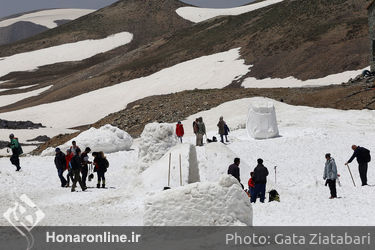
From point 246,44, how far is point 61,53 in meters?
→ 60.4

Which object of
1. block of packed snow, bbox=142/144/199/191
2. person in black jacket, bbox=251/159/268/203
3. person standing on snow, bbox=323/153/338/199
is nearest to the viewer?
person in black jacket, bbox=251/159/268/203

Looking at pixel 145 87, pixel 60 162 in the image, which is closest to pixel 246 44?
pixel 145 87

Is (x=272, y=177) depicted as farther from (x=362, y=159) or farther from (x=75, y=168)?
(x=75, y=168)

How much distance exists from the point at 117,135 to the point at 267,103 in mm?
8571

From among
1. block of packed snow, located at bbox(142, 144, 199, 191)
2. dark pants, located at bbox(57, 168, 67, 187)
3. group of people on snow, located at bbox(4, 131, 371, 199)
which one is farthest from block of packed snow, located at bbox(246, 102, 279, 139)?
dark pants, located at bbox(57, 168, 67, 187)

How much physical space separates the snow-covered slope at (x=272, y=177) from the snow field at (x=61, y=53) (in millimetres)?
86883

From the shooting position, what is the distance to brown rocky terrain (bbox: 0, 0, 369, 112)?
58375 millimetres

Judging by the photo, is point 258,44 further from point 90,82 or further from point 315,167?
point 315,167

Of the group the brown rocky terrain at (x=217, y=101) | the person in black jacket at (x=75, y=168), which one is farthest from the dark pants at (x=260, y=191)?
the brown rocky terrain at (x=217, y=101)

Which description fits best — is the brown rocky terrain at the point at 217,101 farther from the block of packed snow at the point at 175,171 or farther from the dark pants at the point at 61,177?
the block of packed snow at the point at 175,171

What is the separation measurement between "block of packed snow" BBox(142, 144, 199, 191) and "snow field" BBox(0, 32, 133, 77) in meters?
103

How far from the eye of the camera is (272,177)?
23.3 meters

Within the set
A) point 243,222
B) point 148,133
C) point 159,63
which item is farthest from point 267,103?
point 159,63

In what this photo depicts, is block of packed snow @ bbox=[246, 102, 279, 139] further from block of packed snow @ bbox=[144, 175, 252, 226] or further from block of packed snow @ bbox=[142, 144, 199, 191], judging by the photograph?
block of packed snow @ bbox=[144, 175, 252, 226]
